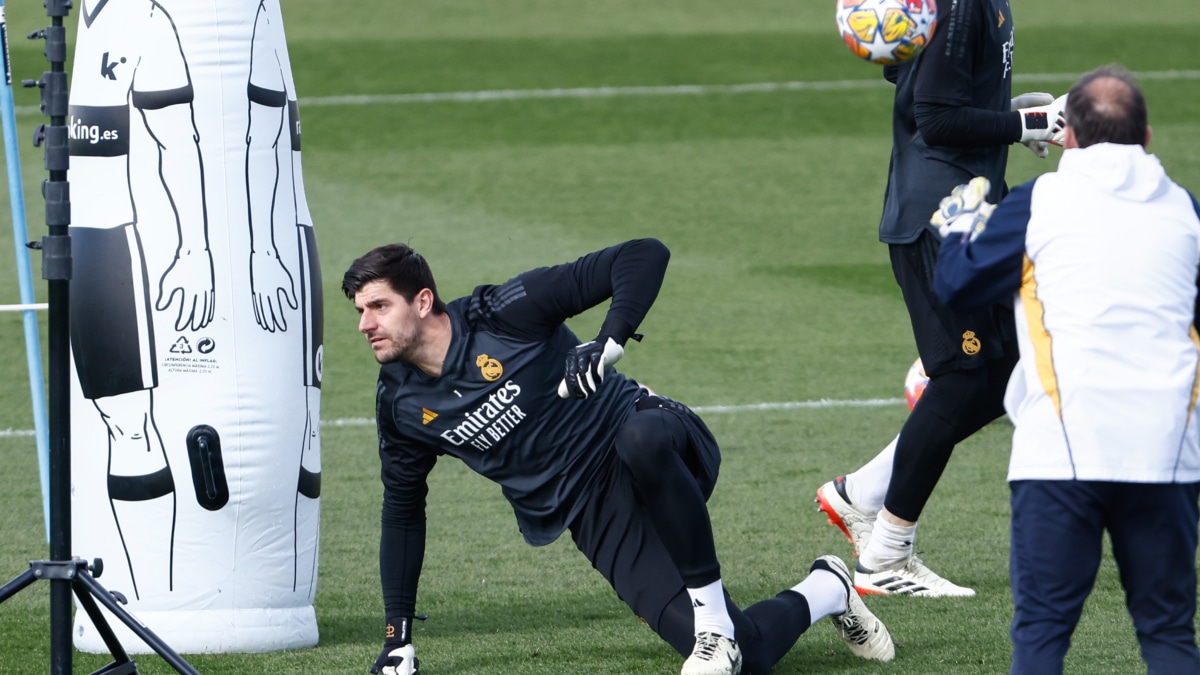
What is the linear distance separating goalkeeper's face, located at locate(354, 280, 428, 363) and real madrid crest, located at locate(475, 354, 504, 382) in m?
0.20

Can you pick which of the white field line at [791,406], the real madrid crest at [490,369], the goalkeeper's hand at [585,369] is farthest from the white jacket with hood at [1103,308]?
the white field line at [791,406]

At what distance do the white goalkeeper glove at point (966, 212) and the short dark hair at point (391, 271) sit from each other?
140cm

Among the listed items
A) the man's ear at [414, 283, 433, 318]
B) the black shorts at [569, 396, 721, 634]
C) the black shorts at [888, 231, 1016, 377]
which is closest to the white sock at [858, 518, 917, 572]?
the black shorts at [888, 231, 1016, 377]

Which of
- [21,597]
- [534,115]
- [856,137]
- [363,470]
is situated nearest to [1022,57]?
[856,137]

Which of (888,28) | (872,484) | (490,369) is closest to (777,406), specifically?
(872,484)

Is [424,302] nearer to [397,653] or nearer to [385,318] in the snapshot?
[385,318]

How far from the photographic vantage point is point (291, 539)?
4684 mm

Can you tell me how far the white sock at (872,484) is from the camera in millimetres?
5273

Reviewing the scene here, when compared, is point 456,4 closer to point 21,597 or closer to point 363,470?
point 363,470

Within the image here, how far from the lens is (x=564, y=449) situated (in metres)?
4.49

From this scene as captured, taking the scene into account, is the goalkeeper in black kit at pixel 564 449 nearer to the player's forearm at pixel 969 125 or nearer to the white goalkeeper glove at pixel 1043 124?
the player's forearm at pixel 969 125

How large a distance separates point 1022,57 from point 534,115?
250 inches

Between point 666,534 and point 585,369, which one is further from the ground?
point 585,369

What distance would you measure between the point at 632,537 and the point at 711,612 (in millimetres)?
341
